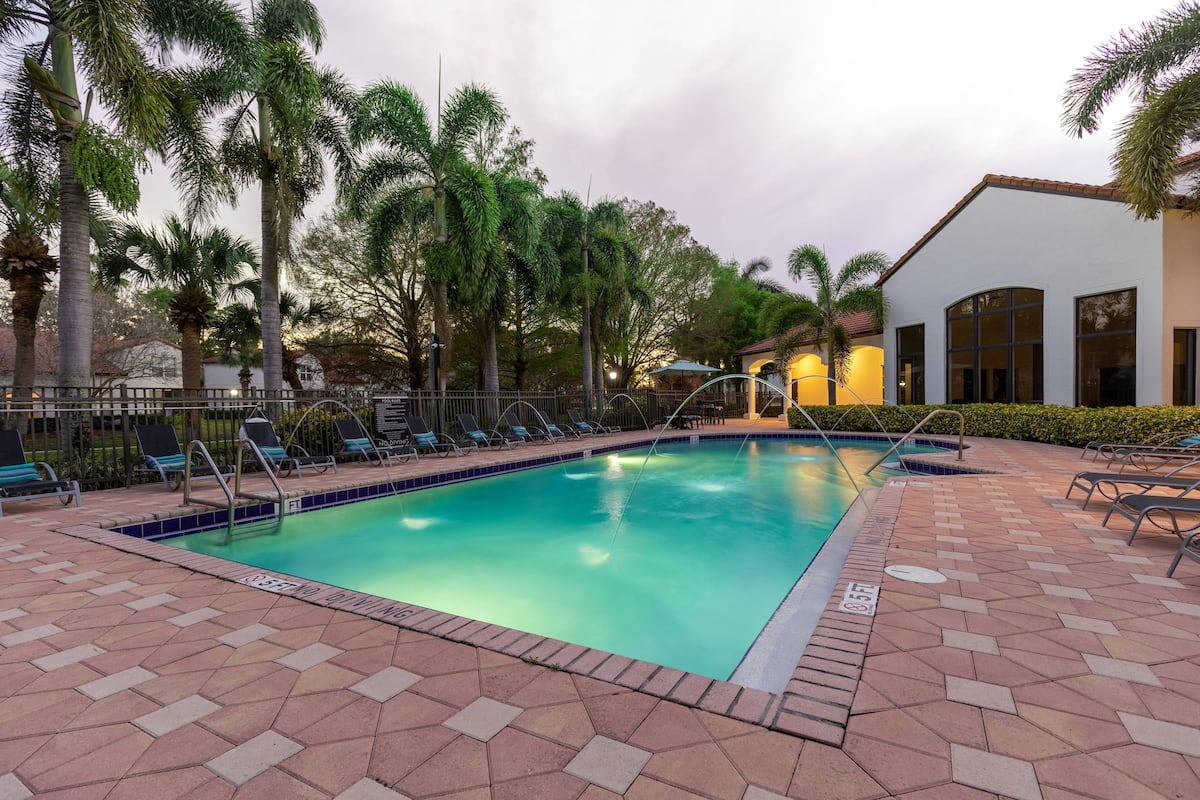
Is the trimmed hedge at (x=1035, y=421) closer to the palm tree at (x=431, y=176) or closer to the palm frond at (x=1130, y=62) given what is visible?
the palm frond at (x=1130, y=62)

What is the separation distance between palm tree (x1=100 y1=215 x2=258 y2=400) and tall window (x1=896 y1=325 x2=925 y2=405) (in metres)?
22.6

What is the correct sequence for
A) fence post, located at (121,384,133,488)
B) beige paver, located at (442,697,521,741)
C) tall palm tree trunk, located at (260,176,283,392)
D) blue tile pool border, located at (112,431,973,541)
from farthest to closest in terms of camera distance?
tall palm tree trunk, located at (260,176,283,392) < fence post, located at (121,384,133,488) < blue tile pool border, located at (112,431,973,541) < beige paver, located at (442,697,521,741)

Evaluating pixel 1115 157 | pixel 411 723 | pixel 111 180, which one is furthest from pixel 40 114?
pixel 1115 157

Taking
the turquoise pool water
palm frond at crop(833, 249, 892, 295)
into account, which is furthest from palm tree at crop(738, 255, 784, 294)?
the turquoise pool water

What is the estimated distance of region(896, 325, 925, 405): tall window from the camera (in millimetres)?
16406

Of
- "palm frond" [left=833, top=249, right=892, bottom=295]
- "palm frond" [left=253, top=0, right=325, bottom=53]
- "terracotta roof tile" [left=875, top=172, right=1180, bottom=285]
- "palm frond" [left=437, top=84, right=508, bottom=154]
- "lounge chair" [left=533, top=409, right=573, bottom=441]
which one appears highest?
"palm frond" [left=253, top=0, right=325, bottom=53]

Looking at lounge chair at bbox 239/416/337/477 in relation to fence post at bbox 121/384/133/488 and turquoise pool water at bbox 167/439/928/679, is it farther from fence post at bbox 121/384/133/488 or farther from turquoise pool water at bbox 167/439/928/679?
turquoise pool water at bbox 167/439/928/679

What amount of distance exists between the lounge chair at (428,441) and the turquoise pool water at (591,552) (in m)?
2.42

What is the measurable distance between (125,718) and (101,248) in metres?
19.4

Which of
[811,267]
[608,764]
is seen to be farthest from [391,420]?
[811,267]

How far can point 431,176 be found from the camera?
46.9ft

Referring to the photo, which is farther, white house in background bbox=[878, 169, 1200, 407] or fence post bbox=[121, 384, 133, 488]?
white house in background bbox=[878, 169, 1200, 407]

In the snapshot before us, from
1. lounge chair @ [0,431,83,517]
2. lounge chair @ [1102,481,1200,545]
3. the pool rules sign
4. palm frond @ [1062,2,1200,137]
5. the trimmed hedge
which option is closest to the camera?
the pool rules sign

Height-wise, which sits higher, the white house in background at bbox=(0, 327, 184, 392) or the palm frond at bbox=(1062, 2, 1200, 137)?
the palm frond at bbox=(1062, 2, 1200, 137)
